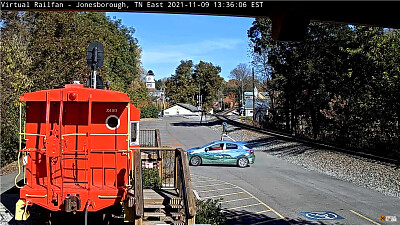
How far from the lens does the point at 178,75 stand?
111875 mm

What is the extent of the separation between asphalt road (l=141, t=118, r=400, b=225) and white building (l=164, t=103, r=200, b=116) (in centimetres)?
7800

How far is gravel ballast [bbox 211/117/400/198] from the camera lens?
16984 mm

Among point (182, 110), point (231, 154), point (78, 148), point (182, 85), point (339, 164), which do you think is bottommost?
point (339, 164)

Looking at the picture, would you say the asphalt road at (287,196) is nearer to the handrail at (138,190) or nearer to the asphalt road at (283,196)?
the asphalt road at (283,196)

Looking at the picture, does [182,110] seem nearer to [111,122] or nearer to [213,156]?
[213,156]

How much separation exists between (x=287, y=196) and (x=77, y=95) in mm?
9262

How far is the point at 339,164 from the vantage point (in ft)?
72.7

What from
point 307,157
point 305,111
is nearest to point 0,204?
point 307,157

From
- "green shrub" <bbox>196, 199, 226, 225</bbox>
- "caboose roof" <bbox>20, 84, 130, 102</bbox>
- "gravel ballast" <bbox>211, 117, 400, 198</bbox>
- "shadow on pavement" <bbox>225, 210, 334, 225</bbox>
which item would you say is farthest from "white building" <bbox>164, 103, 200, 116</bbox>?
"caboose roof" <bbox>20, 84, 130, 102</bbox>

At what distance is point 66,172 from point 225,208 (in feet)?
18.3

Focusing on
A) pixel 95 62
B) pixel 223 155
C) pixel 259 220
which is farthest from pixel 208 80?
pixel 259 220

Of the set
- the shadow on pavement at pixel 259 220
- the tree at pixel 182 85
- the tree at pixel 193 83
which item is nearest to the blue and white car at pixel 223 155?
the shadow on pavement at pixel 259 220

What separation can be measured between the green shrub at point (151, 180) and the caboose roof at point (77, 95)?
3.54 metres

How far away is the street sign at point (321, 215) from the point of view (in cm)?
1169
